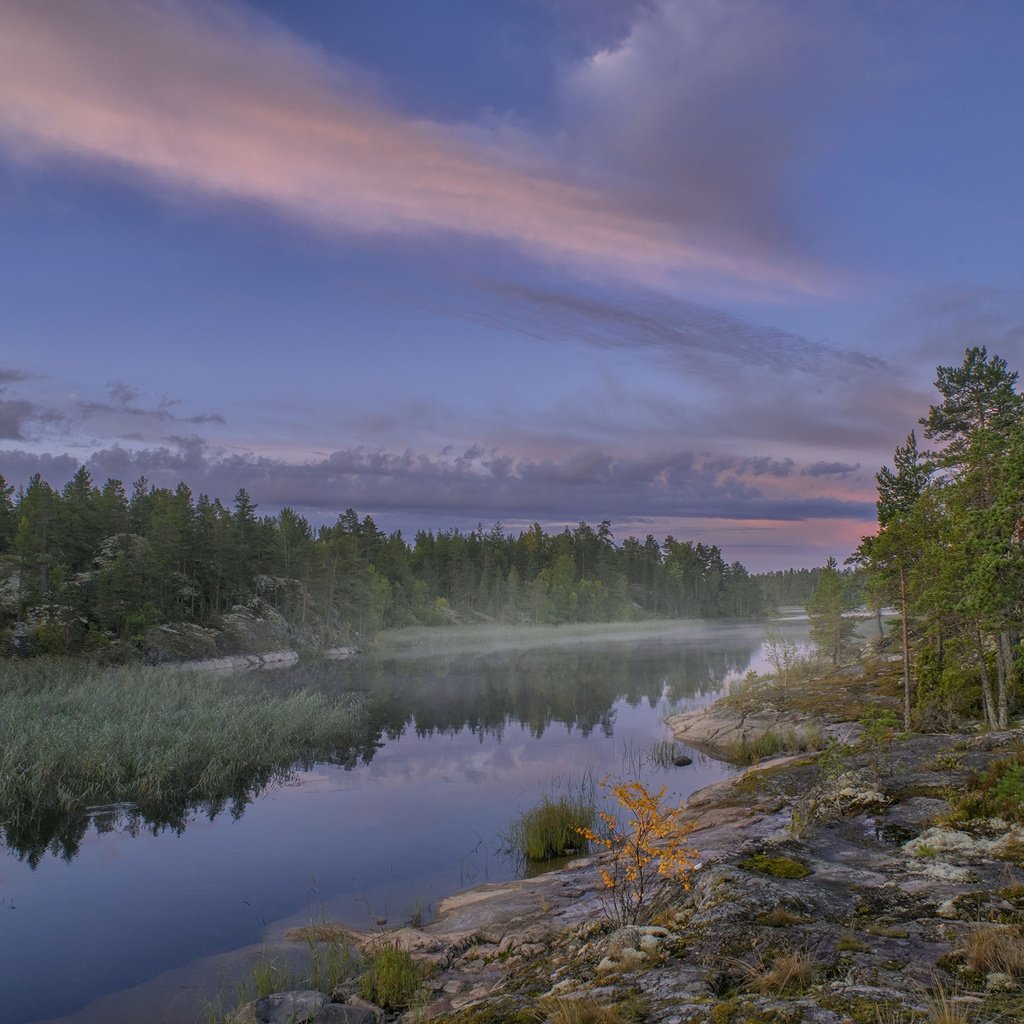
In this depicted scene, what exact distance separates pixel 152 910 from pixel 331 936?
4.78 meters

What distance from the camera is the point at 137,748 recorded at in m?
24.1

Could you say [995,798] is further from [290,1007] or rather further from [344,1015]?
[290,1007]

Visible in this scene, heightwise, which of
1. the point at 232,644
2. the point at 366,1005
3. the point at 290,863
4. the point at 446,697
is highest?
the point at 366,1005

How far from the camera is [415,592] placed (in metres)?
121

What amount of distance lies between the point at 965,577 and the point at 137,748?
2495 centimetres

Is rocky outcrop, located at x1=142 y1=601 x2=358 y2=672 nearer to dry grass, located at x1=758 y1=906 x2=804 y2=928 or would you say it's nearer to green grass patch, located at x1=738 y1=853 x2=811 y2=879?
green grass patch, located at x1=738 y1=853 x2=811 y2=879

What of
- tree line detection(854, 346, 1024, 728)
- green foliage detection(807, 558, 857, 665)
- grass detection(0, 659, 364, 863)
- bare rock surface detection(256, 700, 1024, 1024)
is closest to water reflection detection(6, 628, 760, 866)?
grass detection(0, 659, 364, 863)

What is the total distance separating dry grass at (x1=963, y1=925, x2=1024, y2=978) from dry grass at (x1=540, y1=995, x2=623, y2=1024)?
313 centimetres

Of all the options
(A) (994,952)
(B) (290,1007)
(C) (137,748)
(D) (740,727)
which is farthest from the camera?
(D) (740,727)

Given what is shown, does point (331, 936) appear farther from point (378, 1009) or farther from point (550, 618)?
point (550, 618)

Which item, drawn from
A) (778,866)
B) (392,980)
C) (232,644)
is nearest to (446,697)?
(232,644)

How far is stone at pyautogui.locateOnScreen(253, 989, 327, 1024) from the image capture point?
901 cm

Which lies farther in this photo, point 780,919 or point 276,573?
point 276,573

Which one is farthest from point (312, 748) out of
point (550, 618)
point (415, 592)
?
point (550, 618)
